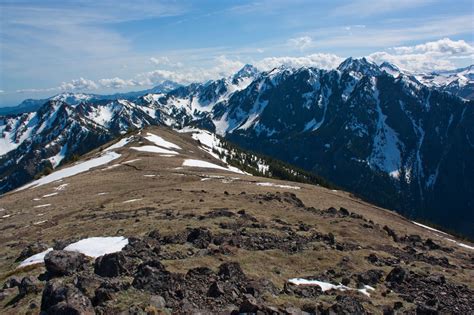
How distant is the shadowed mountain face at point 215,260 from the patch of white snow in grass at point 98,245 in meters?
0.12

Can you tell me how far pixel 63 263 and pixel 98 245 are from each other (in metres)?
7.31

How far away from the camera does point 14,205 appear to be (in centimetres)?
6128

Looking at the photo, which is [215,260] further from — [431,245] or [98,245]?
[431,245]

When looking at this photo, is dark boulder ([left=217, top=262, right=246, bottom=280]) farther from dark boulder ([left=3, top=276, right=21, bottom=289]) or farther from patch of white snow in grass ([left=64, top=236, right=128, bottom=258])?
dark boulder ([left=3, top=276, right=21, bottom=289])

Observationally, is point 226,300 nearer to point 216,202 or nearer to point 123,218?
point 123,218

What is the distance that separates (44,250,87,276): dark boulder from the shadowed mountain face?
2.9 inches

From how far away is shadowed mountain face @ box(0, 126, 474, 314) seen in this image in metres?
19.3

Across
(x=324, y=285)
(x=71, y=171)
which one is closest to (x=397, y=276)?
(x=324, y=285)

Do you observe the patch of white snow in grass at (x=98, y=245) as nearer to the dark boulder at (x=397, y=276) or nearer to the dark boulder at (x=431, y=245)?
the dark boulder at (x=397, y=276)

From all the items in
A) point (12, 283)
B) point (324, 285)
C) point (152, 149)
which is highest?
point (12, 283)

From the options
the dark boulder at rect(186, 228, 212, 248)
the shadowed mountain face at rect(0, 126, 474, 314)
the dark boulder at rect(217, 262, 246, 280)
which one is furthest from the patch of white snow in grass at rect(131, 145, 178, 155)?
the dark boulder at rect(217, 262, 246, 280)

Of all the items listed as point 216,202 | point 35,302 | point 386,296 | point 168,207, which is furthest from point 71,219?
point 386,296

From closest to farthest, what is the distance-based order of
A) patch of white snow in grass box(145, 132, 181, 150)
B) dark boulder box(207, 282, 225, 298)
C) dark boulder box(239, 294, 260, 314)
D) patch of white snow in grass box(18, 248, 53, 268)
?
dark boulder box(239, 294, 260, 314) < dark boulder box(207, 282, 225, 298) < patch of white snow in grass box(18, 248, 53, 268) < patch of white snow in grass box(145, 132, 181, 150)

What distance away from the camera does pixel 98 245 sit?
29.8 meters
